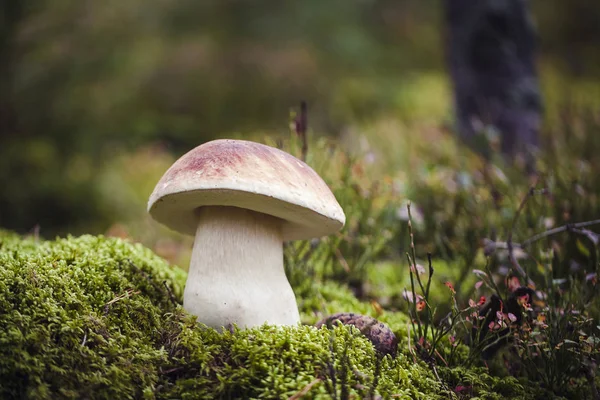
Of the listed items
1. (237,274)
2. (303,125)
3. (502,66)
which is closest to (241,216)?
(237,274)

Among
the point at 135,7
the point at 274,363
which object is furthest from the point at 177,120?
the point at 274,363

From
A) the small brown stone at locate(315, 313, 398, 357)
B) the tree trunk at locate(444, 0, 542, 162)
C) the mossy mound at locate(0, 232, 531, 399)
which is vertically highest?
the tree trunk at locate(444, 0, 542, 162)

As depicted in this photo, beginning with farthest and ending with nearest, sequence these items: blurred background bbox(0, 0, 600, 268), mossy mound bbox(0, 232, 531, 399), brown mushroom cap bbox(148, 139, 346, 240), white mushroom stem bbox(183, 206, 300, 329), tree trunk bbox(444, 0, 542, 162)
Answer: blurred background bbox(0, 0, 600, 268) < tree trunk bbox(444, 0, 542, 162) < white mushroom stem bbox(183, 206, 300, 329) < brown mushroom cap bbox(148, 139, 346, 240) < mossy mound bbox(0, 232, 531, 399)

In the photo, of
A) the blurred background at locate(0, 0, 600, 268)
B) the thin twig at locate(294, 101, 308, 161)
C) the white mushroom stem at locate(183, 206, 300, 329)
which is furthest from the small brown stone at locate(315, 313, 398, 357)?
the blurred background at locate(0, 0, 600, 268)

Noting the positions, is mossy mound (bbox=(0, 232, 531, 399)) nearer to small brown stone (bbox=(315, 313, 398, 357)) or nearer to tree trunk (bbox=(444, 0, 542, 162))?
small brown stone (bbox=(315, 313, 398, 357))

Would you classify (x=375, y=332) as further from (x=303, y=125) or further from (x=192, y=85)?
(x=192, y=85)

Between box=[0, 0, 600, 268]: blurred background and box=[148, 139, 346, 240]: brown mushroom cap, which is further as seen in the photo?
box=[0, 0, 600, 268]: blurred background

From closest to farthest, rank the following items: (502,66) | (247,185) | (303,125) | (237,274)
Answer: (247,185), (237,274), (303,125), (502,66)
